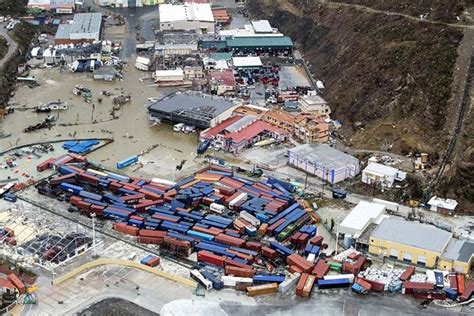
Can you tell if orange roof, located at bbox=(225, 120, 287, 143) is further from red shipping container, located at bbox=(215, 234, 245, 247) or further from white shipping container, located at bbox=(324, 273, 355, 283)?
white shipping container, located at bbox=(324, 273, 355, 283)

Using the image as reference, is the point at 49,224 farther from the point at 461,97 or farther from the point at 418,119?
the point at 461,97

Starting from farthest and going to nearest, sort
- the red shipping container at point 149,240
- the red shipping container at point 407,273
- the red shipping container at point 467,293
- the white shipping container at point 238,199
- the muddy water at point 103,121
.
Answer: the muddy water at point 103,121
the white shipping container at point 238,199
the red shipping container at point 149,240
the red shipping container at point 407,273
the red shipping container at point 467,293

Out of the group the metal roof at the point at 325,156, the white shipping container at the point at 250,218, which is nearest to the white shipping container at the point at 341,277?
Result: the white shipping container at the point at 250,218

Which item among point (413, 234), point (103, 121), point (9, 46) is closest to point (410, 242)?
point (413, 234)

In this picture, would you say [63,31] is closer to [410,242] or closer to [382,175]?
[382,175]

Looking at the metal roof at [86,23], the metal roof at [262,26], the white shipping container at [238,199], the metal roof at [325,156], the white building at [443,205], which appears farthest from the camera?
the metal roof at [262,26]

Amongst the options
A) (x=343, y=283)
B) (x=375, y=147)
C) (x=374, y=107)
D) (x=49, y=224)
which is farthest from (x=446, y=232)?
(x=49, y=224)

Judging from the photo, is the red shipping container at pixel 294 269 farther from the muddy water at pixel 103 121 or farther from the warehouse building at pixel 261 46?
the warehouse building at pixel 261 46
